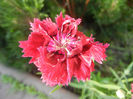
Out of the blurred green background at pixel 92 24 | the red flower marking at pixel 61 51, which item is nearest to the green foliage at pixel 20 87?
the blurred green background at pixel 92 24

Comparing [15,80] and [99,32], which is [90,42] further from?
[15,80]

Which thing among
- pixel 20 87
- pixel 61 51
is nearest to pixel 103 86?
pixel 61 51

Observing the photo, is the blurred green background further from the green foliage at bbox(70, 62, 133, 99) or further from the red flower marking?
the red flower marking

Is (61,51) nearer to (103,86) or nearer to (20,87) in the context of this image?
(103,86)

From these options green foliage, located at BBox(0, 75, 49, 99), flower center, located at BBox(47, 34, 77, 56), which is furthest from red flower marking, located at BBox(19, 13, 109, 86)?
green foliage, located at BBox(0, 75, 49, 99)

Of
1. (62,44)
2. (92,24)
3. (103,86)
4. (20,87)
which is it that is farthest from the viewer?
(20,87)

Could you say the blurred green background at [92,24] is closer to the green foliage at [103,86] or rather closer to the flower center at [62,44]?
the green foliage at [103,86]

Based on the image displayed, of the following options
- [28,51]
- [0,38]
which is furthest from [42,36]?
[0,38]
